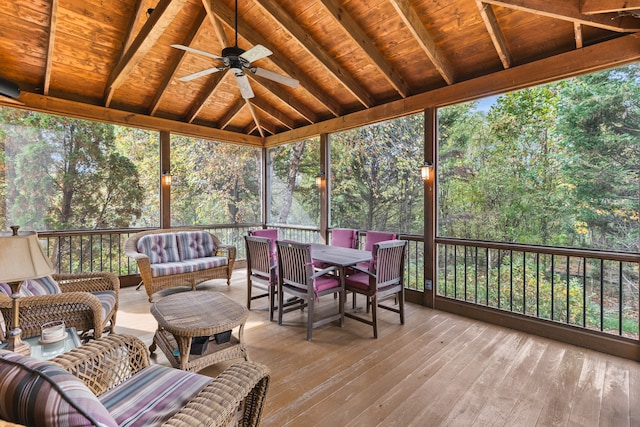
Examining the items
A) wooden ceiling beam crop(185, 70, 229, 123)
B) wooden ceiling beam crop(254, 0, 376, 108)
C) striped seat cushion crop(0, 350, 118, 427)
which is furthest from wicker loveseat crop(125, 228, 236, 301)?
striped seat cushion crop(0, 350, 118, 427)

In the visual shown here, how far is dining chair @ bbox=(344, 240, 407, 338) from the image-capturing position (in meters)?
3.36

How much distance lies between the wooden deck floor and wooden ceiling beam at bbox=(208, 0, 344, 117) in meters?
3.67

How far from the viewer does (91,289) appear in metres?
3.07

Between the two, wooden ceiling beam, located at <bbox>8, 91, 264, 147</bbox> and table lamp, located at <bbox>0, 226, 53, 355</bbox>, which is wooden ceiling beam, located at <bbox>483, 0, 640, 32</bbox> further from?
wooden ceiling beam, located at <bbox>8, 91, 264, 147</bbox>

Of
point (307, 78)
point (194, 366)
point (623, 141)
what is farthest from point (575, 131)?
point (194, 366)

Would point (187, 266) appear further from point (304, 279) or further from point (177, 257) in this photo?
point (304, 279)

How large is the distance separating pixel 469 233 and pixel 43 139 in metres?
7.85

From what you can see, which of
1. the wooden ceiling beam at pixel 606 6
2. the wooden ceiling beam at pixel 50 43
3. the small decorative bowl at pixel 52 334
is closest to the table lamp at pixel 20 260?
the small decorative bowl at pixel 52 334

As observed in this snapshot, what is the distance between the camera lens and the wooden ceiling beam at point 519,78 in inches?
116

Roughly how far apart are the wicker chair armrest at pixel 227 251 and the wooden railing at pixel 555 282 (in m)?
3.41

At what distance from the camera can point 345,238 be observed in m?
4.90

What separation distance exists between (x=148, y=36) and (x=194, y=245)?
333 cm

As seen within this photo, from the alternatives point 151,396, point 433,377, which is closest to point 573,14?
point 433,377

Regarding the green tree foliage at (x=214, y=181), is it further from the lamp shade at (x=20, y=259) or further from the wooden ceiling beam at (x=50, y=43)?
the lamp shade at (x=20, y=259)
